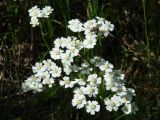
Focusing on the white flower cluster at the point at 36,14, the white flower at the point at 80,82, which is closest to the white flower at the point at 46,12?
the white flower cluster at the point at 36,14

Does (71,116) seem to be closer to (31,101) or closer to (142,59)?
(31,101)

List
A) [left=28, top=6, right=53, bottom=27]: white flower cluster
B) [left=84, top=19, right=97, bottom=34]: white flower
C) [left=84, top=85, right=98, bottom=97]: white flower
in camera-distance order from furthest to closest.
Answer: [left=28, top=6, right=53, bottom=27]: white flower cluster
[left=84, top=19, right=97, bottom=34]: white flower
[left=84, top=85, right=98, bottom=97]: white flower

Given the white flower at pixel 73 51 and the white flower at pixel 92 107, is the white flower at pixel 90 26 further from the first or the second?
the white flower at pixel 92 107

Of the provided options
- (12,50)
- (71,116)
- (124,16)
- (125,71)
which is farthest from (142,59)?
(12,50)

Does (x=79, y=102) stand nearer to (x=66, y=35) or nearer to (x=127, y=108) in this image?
(x=127, y=108)

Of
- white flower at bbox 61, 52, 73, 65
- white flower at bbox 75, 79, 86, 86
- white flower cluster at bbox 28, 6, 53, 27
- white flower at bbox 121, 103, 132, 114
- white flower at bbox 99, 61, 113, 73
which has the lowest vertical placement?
white flower at bbox 121, 103, 132, 114

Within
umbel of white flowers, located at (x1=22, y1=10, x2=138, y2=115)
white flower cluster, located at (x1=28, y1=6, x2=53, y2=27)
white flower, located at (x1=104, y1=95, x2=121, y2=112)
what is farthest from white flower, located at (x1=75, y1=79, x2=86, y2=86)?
white flower cluster, located at (x1=28, y1=6, x2=53, y2=27)

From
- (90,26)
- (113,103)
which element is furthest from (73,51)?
(113,103)

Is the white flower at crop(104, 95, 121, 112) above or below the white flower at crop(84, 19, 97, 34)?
below

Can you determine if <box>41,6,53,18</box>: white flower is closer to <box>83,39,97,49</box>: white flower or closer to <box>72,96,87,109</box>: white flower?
<box>83,39,97,49</box>: white flower
